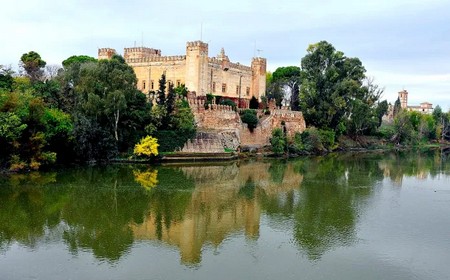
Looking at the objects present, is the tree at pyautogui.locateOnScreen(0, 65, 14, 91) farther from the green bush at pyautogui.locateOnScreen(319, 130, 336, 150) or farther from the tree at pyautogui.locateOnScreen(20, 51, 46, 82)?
the green bush at pyautogui.locateOnScreen(319, 130, 336, 150)

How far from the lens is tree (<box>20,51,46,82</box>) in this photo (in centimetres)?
3325

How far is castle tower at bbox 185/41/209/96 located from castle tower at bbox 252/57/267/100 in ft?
22.7

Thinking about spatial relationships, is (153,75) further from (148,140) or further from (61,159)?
(61,159)

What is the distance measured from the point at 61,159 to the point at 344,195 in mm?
13924

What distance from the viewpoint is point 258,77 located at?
131ft

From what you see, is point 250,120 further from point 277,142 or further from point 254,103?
point 254,103

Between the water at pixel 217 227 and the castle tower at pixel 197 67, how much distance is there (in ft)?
40.2

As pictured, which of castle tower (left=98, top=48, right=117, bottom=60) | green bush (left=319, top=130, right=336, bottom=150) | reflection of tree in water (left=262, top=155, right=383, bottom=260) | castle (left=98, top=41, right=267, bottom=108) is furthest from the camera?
green bush (left=319, top=130, right=336, bottom=150)

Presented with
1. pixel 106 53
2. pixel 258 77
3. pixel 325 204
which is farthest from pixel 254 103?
pixel 325 204

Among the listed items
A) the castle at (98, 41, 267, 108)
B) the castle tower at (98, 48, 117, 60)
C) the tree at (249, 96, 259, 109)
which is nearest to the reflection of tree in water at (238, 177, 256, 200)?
the castle at (98, 41, 267, 108)

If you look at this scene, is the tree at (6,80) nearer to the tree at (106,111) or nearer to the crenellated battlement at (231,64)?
the tree at (106,111)

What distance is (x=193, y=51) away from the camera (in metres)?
33.8

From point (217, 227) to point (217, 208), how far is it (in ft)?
7.21

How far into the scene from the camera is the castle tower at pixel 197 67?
110 ft
